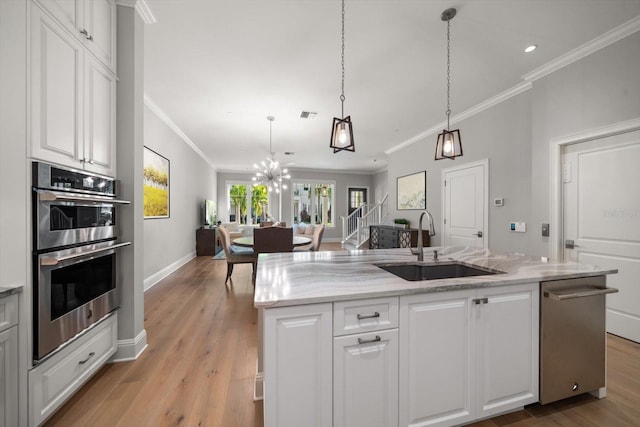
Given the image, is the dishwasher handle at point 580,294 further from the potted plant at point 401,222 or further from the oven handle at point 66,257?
the potted plant at point 401,222

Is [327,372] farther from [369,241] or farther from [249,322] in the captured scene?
[369,241]

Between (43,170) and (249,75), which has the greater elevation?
(249,75)

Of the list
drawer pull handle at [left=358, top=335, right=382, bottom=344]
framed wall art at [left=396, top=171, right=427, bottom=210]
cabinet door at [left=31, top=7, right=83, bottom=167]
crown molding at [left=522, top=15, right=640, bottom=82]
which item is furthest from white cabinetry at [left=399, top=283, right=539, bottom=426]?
framed wall art at [left=396, top=171, right=427, bottom=210]

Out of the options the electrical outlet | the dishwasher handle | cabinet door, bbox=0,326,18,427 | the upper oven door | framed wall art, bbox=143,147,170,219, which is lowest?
cabinet door, bbox=0,326,18,427

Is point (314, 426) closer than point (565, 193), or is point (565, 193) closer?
point (314, 426)

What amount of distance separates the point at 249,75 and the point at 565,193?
3.91 m

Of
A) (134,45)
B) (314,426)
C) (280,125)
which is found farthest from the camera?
(280,125)

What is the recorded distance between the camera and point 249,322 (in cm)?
288

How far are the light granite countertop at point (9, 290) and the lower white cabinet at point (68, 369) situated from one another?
433mm

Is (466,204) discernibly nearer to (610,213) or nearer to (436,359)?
(610,213)

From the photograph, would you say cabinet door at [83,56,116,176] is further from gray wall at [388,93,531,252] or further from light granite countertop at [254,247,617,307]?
gray wall at [388,93,531,252]

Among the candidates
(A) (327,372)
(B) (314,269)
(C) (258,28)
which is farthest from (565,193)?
(C) (258,28)

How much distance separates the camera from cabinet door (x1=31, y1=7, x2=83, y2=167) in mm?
1355

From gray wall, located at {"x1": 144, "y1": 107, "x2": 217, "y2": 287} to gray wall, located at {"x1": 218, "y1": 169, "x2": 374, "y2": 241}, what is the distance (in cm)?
208
